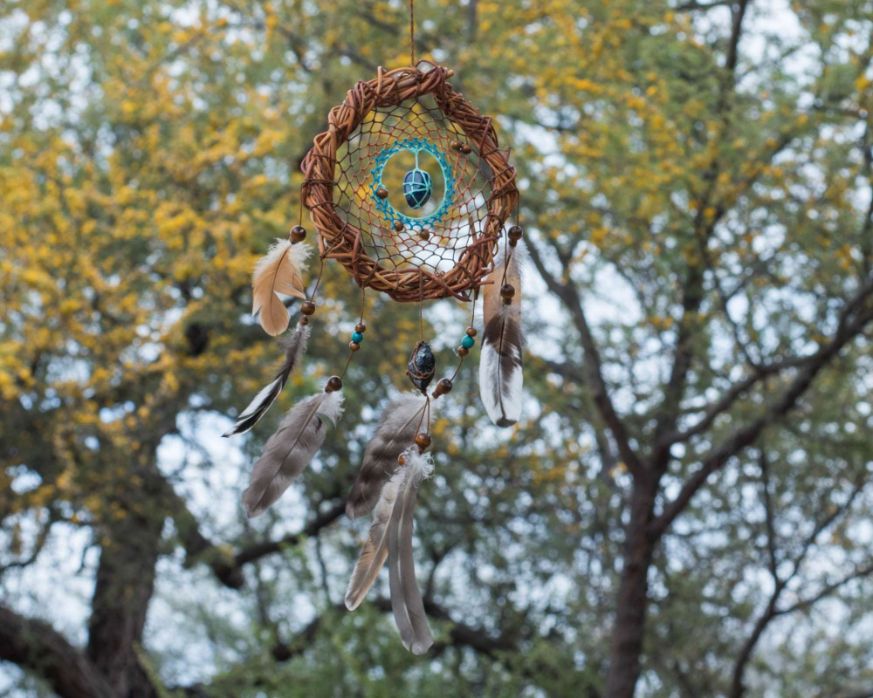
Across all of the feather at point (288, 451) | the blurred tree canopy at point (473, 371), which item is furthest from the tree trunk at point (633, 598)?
the feather at point (288, 451)

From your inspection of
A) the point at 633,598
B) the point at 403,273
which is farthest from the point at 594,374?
the point at 403,273

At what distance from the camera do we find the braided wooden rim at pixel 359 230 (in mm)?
2039

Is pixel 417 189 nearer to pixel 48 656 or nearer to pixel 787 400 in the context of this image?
pixel 787 400

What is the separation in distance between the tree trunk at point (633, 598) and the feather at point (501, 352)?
3.24 m

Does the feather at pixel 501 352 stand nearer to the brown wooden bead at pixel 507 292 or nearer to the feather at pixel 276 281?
the brown wooden bead at pixel 507 292

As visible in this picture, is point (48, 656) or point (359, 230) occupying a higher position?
point (48, 656)

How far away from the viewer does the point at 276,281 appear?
86.5 inches

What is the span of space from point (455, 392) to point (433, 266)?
4288mm

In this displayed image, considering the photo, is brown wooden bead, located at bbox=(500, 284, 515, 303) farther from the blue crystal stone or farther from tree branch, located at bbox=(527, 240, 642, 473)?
tree branch, located at bbox=(527, 240, 642, 473)

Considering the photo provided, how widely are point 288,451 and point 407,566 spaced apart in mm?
293

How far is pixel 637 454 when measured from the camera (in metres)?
5.65

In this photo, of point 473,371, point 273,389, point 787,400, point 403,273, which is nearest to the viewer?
point 403,273

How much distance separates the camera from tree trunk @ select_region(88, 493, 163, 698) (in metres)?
6.22

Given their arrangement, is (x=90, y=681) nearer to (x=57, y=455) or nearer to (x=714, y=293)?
(x=57, y=455)
